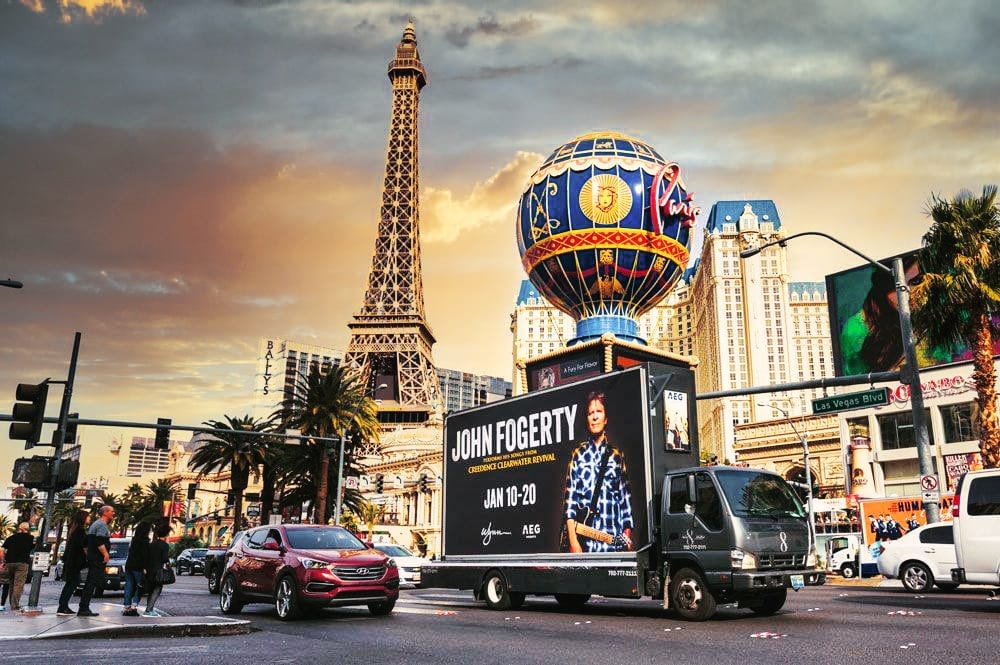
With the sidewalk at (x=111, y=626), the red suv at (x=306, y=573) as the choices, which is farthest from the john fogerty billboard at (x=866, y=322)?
the sidewalk at (x=111, y=626)

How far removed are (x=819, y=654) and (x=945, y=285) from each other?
1822cm

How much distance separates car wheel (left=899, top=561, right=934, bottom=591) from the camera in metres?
18.8

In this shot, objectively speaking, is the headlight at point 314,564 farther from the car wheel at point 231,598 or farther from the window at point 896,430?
the window at point 896,430

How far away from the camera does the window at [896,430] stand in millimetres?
51031

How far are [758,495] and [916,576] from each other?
9200mm

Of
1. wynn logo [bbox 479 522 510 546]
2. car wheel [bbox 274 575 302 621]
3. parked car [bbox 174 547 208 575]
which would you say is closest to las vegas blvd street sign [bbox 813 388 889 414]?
wynn logo [bbox 479 522 510 546]

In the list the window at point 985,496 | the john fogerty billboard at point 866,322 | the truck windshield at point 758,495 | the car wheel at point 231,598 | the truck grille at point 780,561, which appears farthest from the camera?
the john fogerty billboard at point 866,322

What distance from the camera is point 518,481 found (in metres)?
15.4

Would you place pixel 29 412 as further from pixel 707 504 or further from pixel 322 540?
pixel 707 504

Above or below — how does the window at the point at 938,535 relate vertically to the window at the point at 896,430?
below

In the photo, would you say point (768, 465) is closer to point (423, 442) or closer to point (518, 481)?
point (423, 442)

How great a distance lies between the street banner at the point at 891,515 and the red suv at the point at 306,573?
25512mm

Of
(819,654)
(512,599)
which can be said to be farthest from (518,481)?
(819,654)

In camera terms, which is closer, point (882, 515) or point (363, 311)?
point (882, 515)
